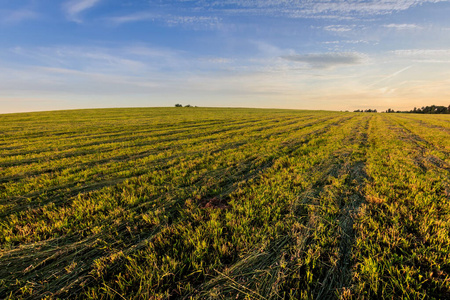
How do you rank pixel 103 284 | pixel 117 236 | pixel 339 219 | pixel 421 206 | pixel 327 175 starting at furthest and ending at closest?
pixel 327 175 < pixel 421 206 < pixel 339 219 < pixel 117 236 < pixel 103 284

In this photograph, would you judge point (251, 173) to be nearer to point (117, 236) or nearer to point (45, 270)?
point (117, 236)

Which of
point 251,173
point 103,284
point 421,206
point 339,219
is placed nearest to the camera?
point 103,284

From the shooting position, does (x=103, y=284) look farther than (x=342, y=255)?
No

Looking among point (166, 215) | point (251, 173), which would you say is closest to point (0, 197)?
point (166, 215)

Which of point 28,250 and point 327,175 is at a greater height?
point 327,175

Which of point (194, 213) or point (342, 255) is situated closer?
point (342, 255)

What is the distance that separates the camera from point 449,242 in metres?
2.62

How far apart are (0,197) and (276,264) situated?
274 inches

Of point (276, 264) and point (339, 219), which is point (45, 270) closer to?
point (276, 264)

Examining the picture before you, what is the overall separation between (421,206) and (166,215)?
512cm

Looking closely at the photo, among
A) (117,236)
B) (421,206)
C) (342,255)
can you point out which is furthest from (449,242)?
(117,236)

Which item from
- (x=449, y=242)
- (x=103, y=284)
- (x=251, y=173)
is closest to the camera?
(x=103, y=284)

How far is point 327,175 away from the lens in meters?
5.71

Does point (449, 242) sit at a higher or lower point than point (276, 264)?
higher
